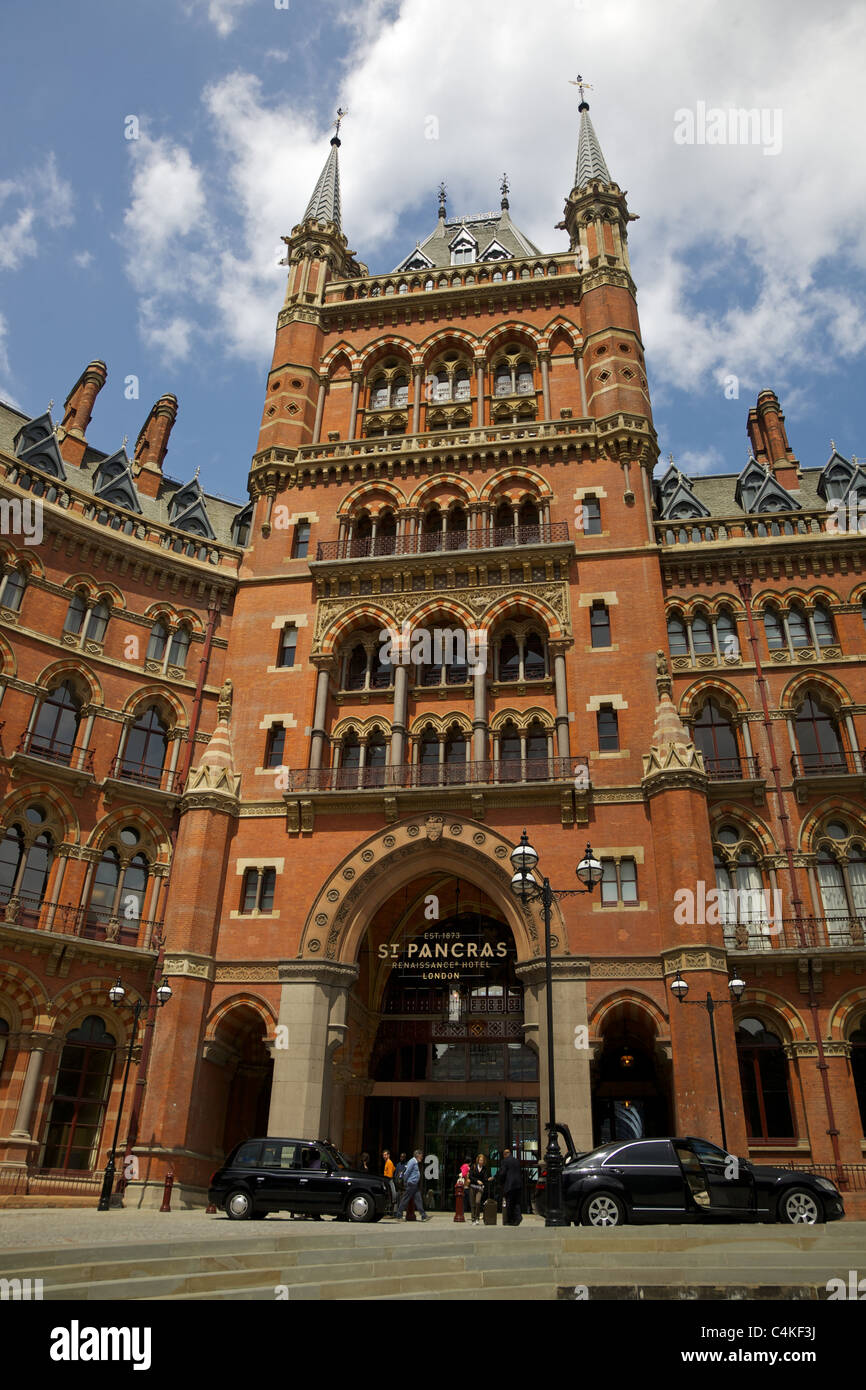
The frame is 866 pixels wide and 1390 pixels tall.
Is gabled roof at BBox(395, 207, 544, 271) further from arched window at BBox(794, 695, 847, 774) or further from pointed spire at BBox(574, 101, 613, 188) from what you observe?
arched window at BBox(794, 695, 847, 774)

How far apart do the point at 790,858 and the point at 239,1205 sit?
18204 millimetres

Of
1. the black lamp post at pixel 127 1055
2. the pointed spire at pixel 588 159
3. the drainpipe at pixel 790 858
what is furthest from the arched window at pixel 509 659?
the pointed spire at pixel 588 159

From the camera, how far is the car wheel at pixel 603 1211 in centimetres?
1491

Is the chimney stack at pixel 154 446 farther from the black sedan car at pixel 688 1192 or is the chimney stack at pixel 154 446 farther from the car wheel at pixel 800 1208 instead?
the car wheel at pixel 800 1208

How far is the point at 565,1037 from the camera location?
25625 millimetres

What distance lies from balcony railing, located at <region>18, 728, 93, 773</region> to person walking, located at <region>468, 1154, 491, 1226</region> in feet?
54.6

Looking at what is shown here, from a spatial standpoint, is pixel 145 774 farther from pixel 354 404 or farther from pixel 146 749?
pixel 354 404

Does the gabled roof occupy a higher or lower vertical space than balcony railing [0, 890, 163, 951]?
higher

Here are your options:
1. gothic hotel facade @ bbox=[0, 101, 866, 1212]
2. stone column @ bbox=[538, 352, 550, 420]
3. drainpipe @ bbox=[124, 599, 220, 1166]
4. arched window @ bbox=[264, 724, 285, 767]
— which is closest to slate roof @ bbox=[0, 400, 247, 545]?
gothic hotel facade @ bbox=[0, 101, 866, 1212]

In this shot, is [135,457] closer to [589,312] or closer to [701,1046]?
[589,312]

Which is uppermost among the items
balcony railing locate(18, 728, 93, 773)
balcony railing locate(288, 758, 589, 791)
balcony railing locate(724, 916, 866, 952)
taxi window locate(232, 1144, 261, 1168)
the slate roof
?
the slate roof

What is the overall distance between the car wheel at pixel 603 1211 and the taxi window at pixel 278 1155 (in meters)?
6.66

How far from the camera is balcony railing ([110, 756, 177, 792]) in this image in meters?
31.7

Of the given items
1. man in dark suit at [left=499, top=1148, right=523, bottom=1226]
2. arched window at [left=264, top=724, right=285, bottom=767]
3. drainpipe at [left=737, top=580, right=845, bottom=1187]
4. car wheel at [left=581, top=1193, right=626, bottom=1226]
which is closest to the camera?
car wheel at [left=581, top=1193, right=626, bottom=1226]
